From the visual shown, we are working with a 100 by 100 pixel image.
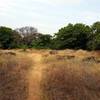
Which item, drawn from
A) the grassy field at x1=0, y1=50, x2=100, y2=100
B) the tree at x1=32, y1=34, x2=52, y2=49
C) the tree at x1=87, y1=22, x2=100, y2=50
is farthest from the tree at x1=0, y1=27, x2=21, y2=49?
the grassy field at x1=0, y1=50, x2=100, y2=100

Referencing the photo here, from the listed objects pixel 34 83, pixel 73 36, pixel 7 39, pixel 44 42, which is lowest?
pixel 34 83

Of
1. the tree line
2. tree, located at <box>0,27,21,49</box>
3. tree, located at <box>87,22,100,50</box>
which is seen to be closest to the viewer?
tree, located at <box>87,22,100,50</box>

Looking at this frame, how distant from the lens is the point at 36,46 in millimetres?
52312

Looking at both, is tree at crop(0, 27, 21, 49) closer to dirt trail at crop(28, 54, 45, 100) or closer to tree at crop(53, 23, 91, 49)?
tree at crop(53, 23, 91, 49)

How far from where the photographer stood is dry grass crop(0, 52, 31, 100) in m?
12.2

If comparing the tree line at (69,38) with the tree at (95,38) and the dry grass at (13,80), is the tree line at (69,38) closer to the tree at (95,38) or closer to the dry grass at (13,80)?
the tree at (95,38)

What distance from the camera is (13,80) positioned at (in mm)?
13695

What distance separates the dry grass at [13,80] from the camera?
1223 cm

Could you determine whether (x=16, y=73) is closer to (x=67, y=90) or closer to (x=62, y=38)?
(x=67, y=90)

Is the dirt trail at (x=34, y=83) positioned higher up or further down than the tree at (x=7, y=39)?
further down

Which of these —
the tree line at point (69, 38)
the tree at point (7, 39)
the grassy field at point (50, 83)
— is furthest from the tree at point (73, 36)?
the grassy field at point (50, 83)

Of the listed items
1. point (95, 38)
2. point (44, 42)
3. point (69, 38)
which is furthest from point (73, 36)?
point (44, 42)

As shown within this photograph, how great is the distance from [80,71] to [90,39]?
2827 cm

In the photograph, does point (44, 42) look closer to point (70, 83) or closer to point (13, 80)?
point (13, 80)
